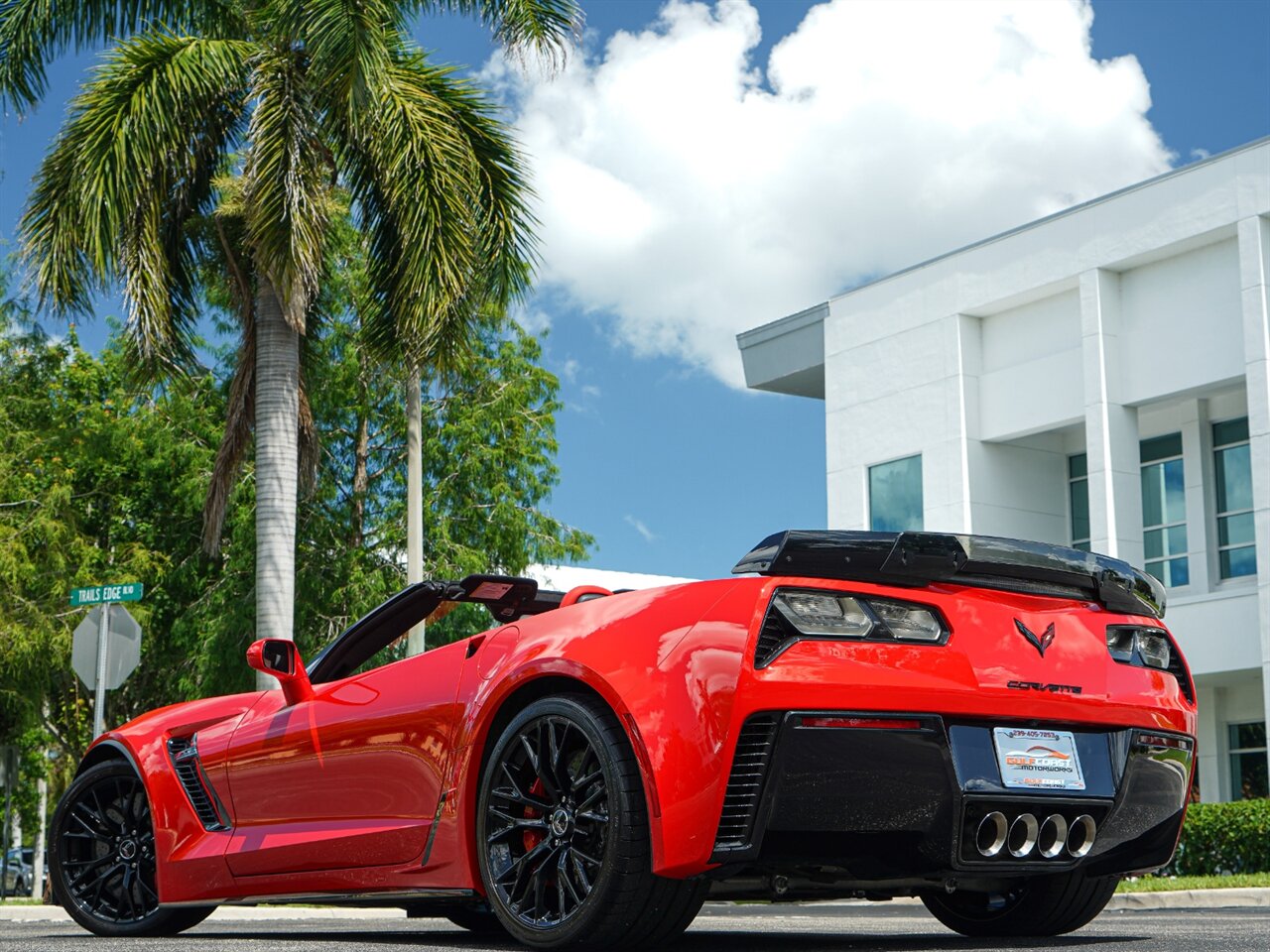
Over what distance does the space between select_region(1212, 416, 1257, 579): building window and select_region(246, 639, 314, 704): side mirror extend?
2314cm

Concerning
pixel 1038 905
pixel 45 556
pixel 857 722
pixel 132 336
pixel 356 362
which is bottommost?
pixel 1038 905

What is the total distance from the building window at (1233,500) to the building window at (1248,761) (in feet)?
8.38

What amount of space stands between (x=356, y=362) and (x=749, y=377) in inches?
335

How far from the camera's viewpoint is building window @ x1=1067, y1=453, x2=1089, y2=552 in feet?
98.0

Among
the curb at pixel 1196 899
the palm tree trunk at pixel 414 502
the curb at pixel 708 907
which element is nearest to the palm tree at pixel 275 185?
the palm tree trunk at pixel 414 502

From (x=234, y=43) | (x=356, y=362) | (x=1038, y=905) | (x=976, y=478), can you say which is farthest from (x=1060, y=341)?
(x=1038, y=905)

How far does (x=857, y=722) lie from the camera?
4.09m

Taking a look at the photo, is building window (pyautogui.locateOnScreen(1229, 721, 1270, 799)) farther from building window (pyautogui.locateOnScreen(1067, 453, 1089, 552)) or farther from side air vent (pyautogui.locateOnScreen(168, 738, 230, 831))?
side air vent (pyautogui.locateOnScreen(168, 738, 230, 831))

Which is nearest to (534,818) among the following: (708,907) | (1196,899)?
(708,907)

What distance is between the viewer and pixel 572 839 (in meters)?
4.38

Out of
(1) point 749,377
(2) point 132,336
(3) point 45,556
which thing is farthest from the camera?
(1) point 749,377

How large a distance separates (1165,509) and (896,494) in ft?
15.9

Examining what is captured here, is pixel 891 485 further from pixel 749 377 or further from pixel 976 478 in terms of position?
pixel 749 377

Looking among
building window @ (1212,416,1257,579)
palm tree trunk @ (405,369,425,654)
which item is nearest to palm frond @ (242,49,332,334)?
palm tree trunk @ (405,369,425,654)
